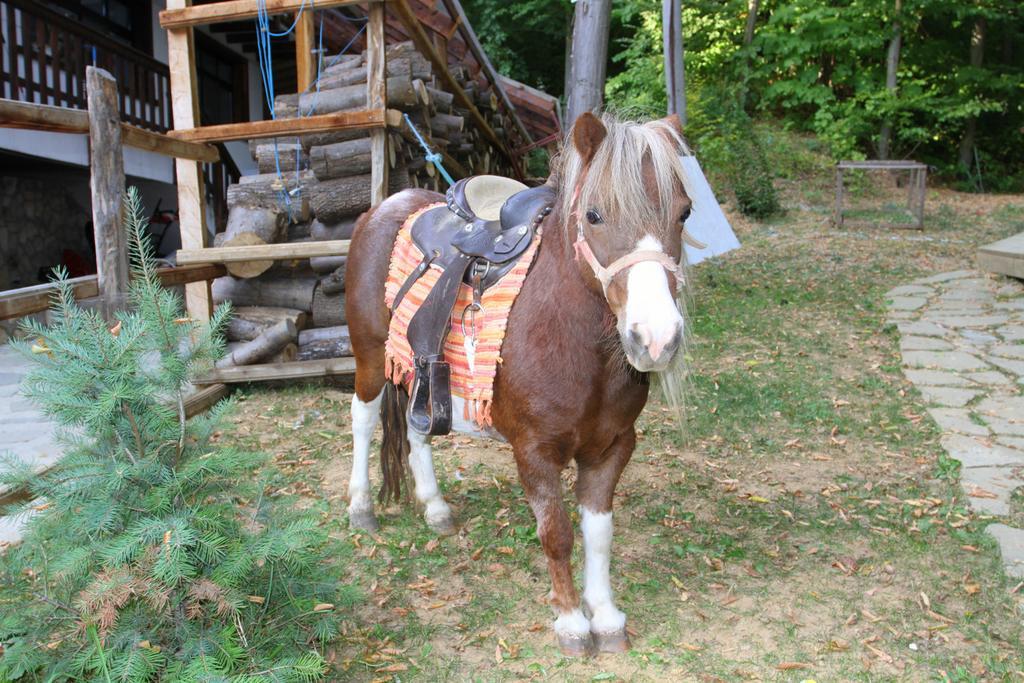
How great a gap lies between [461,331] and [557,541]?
82 cm

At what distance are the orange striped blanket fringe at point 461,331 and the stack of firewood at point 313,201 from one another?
2267 mm

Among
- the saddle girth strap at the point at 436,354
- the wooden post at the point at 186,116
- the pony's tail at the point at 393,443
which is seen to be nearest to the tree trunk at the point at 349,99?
the wooden post at the point at 186,116

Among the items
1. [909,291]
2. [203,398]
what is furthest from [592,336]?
[909,291]

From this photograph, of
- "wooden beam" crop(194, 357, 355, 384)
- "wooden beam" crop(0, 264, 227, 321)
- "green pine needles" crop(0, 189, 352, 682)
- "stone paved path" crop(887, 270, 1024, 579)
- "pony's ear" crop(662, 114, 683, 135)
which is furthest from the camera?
"wooden beam" crop(194, 357, 355, 384)

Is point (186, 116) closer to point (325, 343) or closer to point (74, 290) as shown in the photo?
point (74, 290)

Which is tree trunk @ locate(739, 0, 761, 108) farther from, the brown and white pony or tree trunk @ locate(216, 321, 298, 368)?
the brown and white pony

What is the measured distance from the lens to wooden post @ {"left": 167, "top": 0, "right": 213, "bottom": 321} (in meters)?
4.96

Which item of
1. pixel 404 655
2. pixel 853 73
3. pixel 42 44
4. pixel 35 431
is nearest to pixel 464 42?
pixel 42 44

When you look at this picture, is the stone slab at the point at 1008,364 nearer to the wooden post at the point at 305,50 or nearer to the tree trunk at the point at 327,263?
the tree trunk at the point at 327,263

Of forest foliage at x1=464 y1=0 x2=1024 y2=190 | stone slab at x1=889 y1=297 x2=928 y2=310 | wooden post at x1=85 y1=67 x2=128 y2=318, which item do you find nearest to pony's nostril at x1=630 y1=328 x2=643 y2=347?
wooden post at x1=85 y1=67 x2=128 y2=318

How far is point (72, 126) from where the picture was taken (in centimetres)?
368

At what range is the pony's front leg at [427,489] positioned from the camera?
3479mm

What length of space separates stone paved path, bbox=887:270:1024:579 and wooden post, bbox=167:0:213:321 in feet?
16.5

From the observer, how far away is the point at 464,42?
29.0 ft
